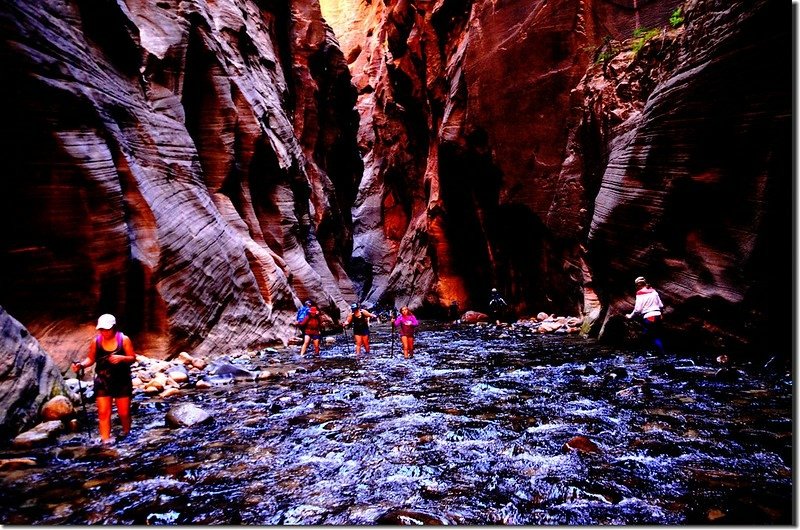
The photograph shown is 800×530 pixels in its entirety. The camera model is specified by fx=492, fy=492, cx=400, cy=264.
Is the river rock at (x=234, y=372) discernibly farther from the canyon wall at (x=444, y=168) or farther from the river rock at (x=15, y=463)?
the river rock at (x=15, y=463)

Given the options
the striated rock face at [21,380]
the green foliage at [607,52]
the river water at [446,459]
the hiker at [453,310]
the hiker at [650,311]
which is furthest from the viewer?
the hiker at [453,310]

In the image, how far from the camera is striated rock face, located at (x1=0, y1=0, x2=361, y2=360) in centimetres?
1012

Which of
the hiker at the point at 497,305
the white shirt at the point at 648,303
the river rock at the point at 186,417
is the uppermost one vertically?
the white shirt at the point at 648,303

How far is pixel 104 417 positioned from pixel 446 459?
4.17 meters

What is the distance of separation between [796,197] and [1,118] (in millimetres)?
14144

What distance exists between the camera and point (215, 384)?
10.0m

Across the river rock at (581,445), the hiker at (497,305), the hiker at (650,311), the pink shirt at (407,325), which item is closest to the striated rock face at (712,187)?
the hiker at (650,311)

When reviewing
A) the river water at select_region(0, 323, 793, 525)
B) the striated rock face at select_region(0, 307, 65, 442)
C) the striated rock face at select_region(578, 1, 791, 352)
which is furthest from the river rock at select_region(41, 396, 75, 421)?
the striated rock face at select_region(578, 1, 791, 352)

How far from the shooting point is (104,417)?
19.6ft

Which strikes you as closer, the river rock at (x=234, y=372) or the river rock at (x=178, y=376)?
the river rock at (x=178, y=376)

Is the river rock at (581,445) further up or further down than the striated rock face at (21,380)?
further down

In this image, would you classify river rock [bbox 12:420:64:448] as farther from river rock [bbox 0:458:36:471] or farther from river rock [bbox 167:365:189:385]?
river rock [bbox 167:365:189:385]

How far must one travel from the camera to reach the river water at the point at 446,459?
3.87 metres

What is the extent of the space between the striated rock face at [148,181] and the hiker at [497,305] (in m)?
9.02
